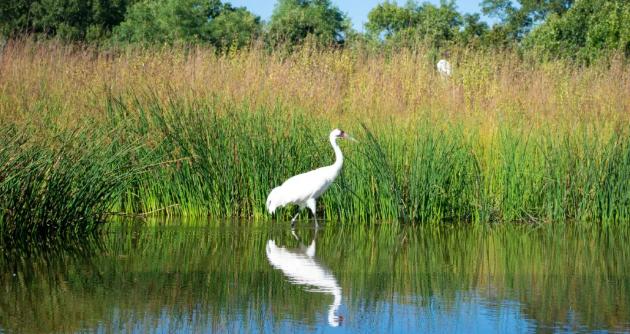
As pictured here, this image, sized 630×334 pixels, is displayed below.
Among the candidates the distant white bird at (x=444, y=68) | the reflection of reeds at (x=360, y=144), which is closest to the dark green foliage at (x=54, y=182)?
the reflection of reeds at (x=360, y=144)

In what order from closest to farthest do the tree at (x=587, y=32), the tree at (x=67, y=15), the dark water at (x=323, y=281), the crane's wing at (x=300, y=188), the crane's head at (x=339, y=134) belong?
the dark water at (x=323, y=281) < the crane's wing at (x=300, y=188) < the crane's head at (x=339, y=134) < the tree at (x=587, y=32) < the tree at (x=67, y=15)

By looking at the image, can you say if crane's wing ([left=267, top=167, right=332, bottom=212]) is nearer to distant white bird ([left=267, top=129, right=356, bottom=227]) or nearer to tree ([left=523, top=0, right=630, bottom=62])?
distant white bird ([left=267, top=129, right=356, bottom=227])

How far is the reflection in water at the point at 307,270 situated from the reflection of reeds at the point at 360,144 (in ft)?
5.95

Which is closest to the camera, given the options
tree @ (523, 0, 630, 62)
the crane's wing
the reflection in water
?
the reflection in water

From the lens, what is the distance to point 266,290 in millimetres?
7266

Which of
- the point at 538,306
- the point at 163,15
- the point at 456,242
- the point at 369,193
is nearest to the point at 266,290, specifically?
the point at 538,306

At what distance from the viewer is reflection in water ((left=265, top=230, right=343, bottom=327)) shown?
695cm

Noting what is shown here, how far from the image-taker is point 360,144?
37.9 ft

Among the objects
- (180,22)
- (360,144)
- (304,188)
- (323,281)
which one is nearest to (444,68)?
(360,144)

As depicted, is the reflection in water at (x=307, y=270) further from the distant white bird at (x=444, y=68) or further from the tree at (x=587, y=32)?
the tree at (x=587, y=32)

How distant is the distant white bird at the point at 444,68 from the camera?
572 inches

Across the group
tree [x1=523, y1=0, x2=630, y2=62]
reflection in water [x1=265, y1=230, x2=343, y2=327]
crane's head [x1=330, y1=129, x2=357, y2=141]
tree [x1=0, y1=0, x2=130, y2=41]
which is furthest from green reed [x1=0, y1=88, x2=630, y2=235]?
tree [x1=0, y1=0, x2=130, y2=41]

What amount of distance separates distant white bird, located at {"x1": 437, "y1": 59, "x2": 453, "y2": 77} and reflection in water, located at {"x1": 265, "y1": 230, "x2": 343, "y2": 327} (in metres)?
5.32

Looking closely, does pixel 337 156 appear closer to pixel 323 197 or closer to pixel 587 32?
pixel 323 197
